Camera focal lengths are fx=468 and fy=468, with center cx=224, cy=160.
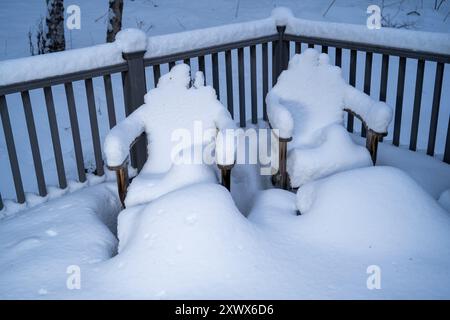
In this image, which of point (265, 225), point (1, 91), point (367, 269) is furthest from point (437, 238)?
point (1, 91)

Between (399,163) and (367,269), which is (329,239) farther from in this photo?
(399,163)

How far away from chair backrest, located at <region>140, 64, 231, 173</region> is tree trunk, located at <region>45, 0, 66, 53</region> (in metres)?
3.35

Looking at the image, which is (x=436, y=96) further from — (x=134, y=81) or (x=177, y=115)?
(x=134, y=81)

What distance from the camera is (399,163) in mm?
3490

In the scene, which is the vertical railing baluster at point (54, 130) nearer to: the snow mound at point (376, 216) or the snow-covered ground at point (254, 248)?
the snow-covered ground at point (254, 248)

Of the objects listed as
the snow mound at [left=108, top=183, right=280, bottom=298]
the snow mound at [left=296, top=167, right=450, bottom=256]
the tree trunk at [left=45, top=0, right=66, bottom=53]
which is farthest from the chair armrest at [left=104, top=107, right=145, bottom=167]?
the tree trunk at [left=45, top=0, right=66, bottom=53]

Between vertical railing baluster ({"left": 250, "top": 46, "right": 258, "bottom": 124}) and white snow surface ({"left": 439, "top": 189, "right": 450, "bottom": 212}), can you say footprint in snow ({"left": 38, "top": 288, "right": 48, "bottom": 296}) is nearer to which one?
white snow surface ({"left": 439, "top": 189, "right": 450, "bottom": 212})

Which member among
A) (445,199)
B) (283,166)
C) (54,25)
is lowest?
(445,199)

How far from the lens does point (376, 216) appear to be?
7.57 feet

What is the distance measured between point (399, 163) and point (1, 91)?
276 centimetres

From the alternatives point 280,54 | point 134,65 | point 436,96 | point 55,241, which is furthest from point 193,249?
point 280,54

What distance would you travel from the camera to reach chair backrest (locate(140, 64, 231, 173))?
3.04m

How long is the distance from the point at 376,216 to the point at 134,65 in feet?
6.31

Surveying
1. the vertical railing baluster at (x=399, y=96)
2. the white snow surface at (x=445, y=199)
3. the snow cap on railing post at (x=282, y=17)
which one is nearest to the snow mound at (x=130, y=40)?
the snow cap on railing post at (x=282, y=17)
